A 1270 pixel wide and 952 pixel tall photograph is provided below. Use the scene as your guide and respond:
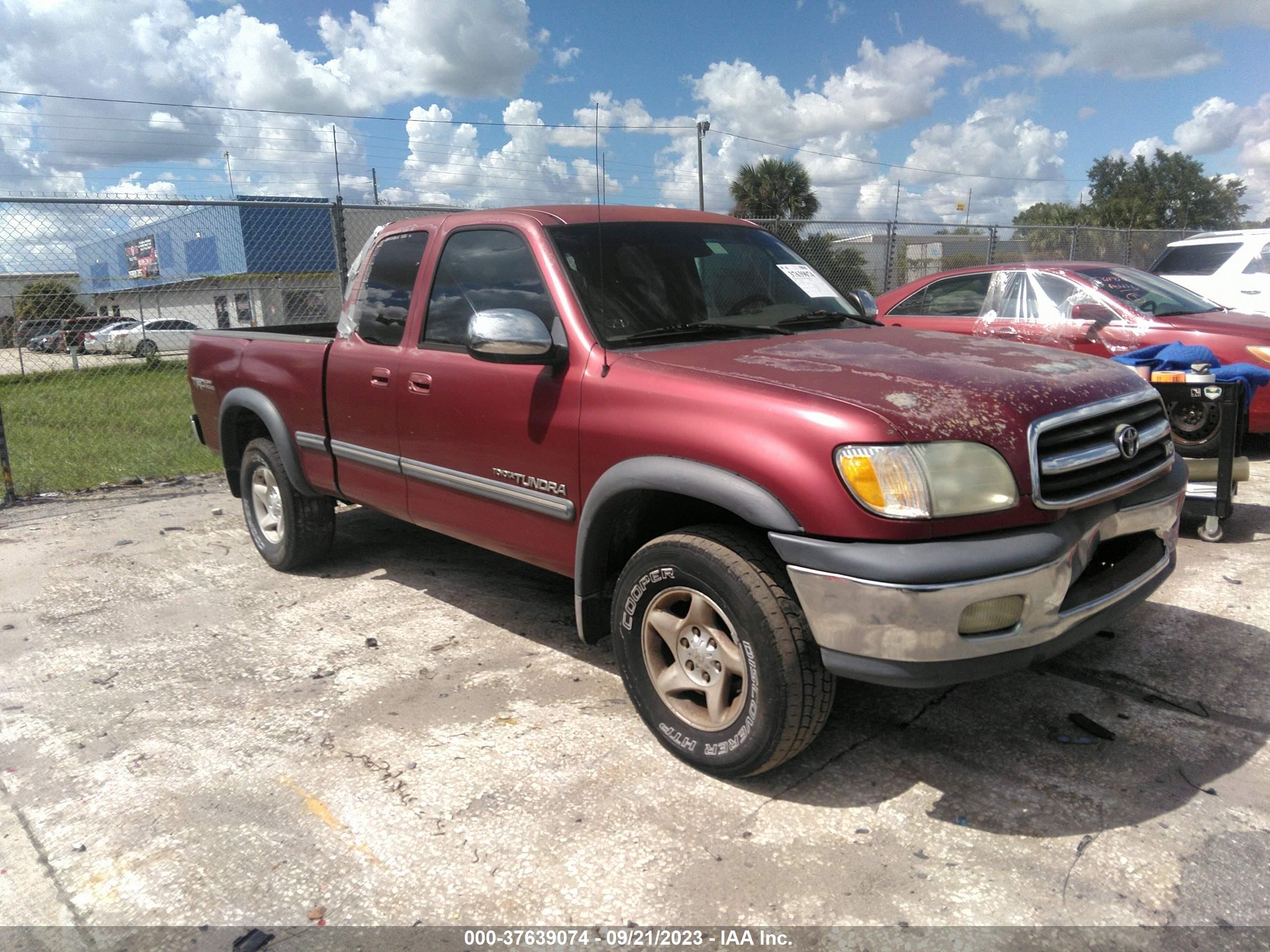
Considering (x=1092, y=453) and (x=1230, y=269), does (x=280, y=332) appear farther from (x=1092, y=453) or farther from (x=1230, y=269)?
(x=1230, y=269)

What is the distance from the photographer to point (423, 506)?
4020 millimetres

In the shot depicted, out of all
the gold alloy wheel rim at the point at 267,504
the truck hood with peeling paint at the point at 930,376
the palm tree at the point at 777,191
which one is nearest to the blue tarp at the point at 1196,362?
the truck hood with peeling paint at the point at 930,376

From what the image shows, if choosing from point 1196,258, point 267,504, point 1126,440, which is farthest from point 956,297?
point 267,504

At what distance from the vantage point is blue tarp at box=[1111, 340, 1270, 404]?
5.10 meters

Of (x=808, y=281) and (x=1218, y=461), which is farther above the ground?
(x=808, y=281)

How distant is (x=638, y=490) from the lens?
292cm

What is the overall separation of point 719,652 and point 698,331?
1.27 m

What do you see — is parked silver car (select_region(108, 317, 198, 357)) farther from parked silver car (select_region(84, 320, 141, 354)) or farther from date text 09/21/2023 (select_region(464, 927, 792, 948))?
date text 09/21/2023 (select_region(464, 927, 792, 948))

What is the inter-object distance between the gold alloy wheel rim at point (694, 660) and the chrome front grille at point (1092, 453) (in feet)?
3.32

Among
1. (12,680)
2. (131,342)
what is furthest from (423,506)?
(131,342)

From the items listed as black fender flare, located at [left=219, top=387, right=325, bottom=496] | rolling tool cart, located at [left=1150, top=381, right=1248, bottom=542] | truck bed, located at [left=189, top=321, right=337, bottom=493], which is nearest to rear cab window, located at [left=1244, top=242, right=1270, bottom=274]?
rolling tool cart, located at [left=1150, top=381, right=1248, bottom=542]

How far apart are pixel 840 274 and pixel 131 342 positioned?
9.06m

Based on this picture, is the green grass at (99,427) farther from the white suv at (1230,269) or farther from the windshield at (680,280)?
the white suv at (1230,269)

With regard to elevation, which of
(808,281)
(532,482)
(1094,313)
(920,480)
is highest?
(808,281)
